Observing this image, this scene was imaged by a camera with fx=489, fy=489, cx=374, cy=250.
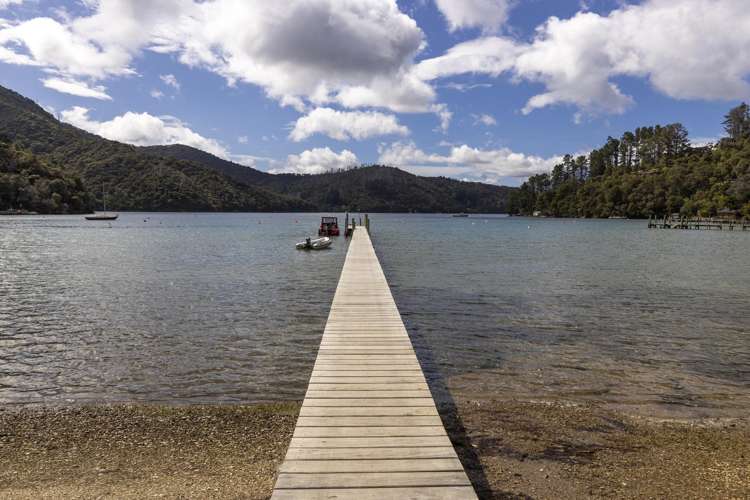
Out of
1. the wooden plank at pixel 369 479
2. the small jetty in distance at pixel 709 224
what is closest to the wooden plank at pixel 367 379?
the wooden plank at pixel 369 479

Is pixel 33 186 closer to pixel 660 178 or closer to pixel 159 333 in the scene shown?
pixel 159 333

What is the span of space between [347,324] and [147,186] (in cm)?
19849

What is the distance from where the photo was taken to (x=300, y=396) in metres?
8.05

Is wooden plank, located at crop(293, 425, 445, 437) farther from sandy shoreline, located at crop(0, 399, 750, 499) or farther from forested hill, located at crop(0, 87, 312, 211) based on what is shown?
forested hill, located at crop(0, 87, 312, 211)

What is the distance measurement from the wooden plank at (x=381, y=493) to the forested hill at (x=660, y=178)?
10993cm

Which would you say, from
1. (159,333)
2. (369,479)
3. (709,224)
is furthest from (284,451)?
(709,224)

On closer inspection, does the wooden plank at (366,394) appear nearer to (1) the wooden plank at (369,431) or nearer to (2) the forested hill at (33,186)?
(1) the wooden plank at (369,431)

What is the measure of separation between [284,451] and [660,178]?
5881 inches

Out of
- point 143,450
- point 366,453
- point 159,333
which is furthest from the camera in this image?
point 159,333

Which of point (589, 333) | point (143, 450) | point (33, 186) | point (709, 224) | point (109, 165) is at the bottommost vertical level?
point (143, 450)

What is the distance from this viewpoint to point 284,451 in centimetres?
602

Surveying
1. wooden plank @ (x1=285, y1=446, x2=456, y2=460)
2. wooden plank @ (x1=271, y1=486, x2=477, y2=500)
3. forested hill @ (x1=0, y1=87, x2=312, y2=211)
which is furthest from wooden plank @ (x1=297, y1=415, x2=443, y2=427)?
forested hill @ (x1=0, y1=87, x2=312, y2=211)

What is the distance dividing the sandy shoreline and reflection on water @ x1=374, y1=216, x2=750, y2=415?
1072mm

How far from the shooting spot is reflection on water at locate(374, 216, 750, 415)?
8578 millimetres
